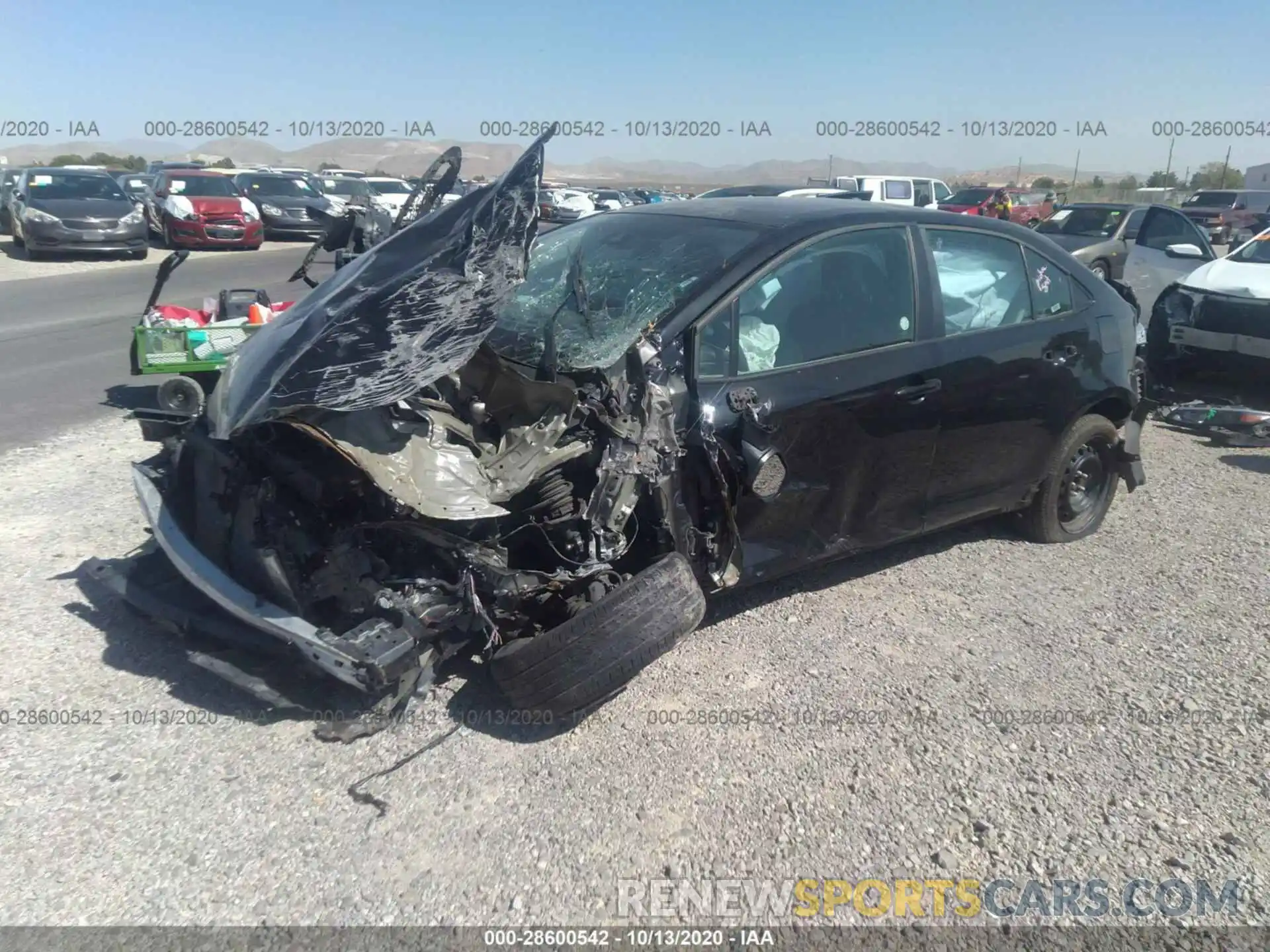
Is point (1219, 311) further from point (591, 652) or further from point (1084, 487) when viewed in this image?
point (591, 652)

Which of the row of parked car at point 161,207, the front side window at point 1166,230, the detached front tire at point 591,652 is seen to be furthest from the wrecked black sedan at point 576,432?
the row of parked car at point 161,207

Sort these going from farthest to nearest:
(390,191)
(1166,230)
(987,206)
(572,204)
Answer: (572,204) → (390,191) → (987,206) → (1166,230)

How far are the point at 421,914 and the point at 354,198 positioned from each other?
22398mm

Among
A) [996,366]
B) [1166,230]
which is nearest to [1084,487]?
[996,366]

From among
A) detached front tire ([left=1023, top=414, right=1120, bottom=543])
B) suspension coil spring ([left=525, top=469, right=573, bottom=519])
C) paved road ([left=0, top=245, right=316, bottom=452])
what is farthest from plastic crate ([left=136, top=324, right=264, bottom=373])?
detached front tire ([left=1023, top=414, right=1120, bottom=543])

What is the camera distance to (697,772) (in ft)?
10.5

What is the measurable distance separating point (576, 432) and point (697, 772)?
125 cm

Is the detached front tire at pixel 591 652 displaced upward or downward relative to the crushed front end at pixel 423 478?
downward

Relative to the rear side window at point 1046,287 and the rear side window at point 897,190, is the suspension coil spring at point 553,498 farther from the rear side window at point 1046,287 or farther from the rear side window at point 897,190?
the rear side window at point 897,190

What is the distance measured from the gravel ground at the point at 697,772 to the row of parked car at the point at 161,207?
11.3 m

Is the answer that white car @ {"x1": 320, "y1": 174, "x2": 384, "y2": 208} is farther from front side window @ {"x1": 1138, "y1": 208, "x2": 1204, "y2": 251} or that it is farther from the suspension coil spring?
A: the suspension coil spring

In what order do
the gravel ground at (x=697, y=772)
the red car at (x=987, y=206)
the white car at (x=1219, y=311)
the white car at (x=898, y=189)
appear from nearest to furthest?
the gravel ground at (x=697, y=772), the white car at (x=1219, y=311), the white car at (x=898, y=189), the red car at (x=987, y=206)

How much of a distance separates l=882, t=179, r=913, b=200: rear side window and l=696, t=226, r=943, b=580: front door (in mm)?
21003

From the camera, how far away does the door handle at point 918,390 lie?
4.07 m
